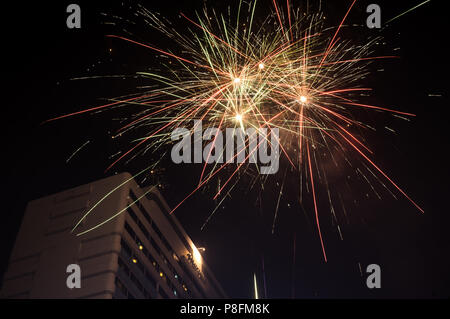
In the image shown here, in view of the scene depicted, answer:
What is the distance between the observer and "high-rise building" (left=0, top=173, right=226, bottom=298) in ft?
117

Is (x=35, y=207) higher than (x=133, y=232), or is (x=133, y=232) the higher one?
(x=35, y=207)

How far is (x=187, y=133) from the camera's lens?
56.6ft

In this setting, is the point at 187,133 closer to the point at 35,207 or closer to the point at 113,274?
the point at 113,274

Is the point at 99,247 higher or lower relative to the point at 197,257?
lower

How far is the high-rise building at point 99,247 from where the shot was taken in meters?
35.7

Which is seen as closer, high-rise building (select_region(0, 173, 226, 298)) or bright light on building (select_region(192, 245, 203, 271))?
high-rise building (select_region(0, 173, 226, 298))

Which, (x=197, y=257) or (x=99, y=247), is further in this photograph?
(x=197, y=257)

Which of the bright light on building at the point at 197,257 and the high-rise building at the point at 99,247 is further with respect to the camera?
the bright light on building at the point at 197,257

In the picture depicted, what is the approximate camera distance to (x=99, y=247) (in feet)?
120
